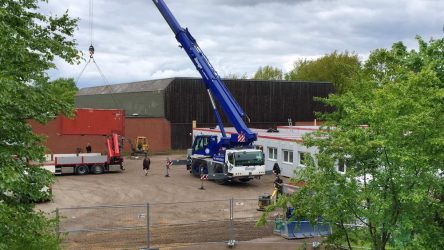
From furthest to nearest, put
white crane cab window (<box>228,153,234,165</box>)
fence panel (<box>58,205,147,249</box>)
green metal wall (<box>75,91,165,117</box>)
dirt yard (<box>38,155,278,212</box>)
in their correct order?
green metal wall (<box>75,91,165,117</box>)
white crane cab window (<box>228,153,234,165</box>)
dirt yard (<box>38,155,278,212</box>)
fence panel (<box>58,205,147,249</box>)

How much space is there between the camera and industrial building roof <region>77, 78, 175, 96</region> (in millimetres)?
58197

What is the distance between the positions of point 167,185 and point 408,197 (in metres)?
24.1

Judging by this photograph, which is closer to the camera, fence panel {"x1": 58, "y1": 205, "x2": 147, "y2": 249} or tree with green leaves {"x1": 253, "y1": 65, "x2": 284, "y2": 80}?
fence panel {"x1": 58, "y1": 205, "x2": 147, "y2": 249}

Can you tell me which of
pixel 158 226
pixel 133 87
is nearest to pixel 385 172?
pixel 158 226

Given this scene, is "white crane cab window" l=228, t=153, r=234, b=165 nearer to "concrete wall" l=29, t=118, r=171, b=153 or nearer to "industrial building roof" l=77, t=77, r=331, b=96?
"concrete wall" l=29, t=118, r=171, b=153

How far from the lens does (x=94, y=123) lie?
132 feet

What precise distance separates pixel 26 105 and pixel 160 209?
52.3 feet

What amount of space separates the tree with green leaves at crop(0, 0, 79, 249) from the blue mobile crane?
21.2 meters

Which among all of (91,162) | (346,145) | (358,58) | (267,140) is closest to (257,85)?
(267,140)

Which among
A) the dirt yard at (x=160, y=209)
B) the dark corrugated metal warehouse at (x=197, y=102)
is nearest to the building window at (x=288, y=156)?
the dirt yard at (x=160, y=209)

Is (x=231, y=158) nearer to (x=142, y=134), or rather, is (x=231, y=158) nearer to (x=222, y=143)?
(x=222, y=143)

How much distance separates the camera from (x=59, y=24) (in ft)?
35.3

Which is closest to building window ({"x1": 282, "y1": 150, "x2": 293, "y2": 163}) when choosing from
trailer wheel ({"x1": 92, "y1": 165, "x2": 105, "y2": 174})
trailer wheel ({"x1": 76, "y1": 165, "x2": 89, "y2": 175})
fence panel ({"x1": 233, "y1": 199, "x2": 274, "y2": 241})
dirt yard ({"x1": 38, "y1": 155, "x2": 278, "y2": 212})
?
dirt yard ({"x1": 38, "y1": 155, "x2": 278, "y2": 212})

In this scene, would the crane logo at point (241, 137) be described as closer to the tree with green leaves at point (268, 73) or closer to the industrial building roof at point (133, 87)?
the industrial building roof at point (133, 87)
